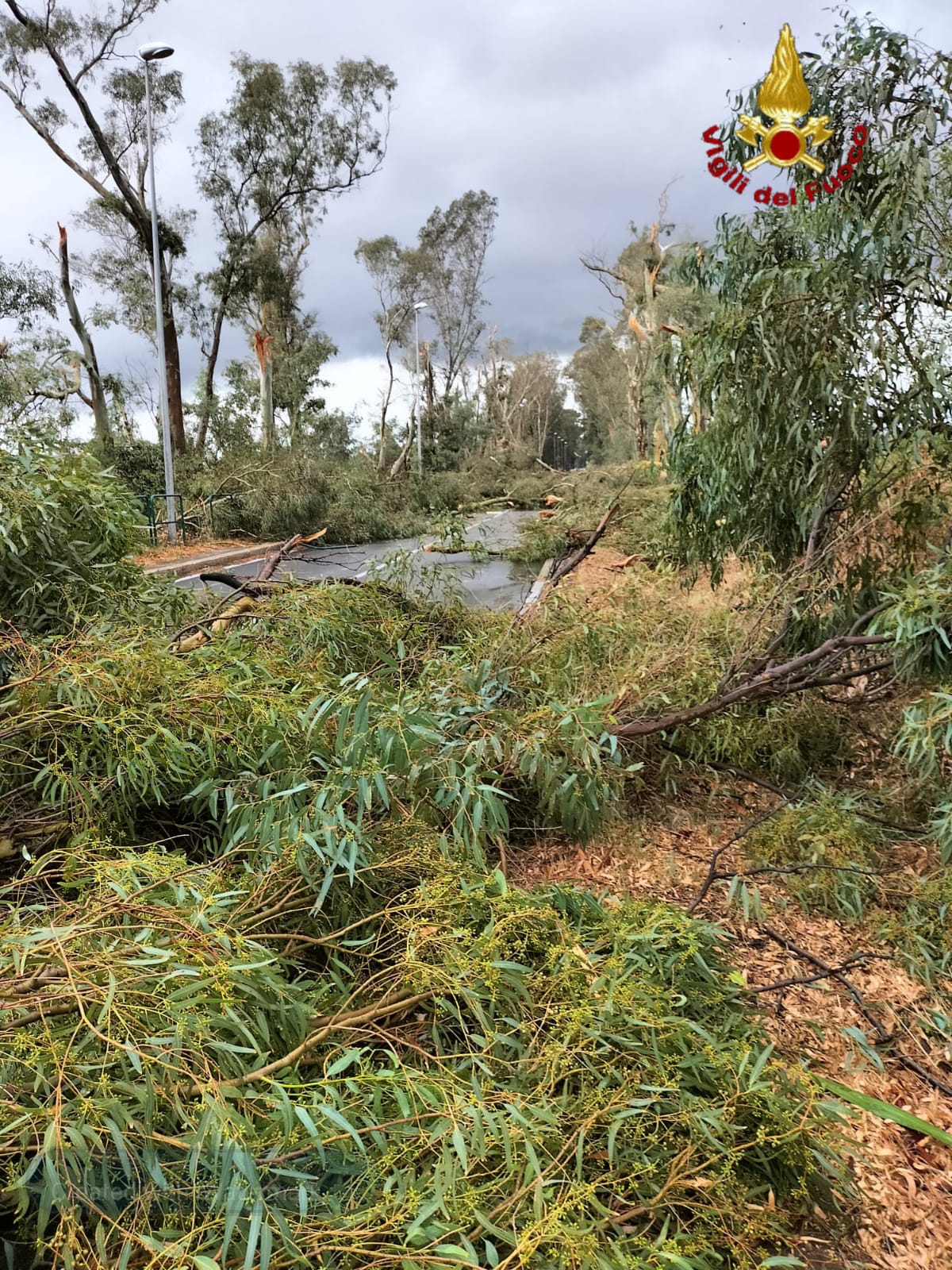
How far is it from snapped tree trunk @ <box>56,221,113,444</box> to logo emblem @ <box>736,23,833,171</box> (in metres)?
17.8

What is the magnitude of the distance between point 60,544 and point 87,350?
65.1 ft

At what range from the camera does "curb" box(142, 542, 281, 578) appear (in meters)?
13.2

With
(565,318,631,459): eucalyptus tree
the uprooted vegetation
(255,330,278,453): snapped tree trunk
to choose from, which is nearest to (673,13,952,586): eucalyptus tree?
the uprooted vegetation

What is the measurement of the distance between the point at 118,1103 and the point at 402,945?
0.98 metres

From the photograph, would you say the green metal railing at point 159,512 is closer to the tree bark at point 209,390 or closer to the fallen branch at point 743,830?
the tree bark at point 209,390

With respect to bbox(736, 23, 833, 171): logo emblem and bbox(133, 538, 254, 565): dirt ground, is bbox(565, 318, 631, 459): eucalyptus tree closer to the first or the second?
bbox(133, 538, 254, 565): dirt ground

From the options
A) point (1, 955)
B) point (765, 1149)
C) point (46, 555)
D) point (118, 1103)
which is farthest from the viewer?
point (46, 555)

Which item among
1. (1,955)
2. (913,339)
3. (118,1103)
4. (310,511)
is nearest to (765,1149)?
(118,1103)

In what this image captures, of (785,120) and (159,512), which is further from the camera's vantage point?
(159,512)

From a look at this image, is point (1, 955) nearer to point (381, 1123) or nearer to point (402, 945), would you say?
point (381, 1123)

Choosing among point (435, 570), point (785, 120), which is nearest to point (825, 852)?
point (435, 570)

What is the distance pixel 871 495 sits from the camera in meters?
5.17

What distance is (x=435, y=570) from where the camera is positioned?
5688 millimetres

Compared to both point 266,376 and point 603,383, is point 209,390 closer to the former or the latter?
point 266,376
